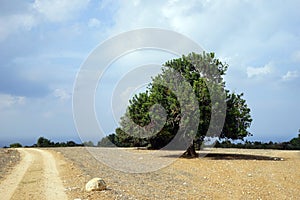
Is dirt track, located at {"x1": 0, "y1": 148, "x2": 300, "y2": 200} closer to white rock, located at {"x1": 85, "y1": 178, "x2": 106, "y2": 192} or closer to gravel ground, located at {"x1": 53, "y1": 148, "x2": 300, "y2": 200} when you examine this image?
gravel ground, located at {"x1": 53, "y1": 148, "x2": 300, "y2": 200}

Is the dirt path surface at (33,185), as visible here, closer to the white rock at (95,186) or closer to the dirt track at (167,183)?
the dirt track at (167,183)

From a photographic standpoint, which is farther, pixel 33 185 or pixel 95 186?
pixel 33 185

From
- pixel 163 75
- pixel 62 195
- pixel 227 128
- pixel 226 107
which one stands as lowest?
pixel 62 195

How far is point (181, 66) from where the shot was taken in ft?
102

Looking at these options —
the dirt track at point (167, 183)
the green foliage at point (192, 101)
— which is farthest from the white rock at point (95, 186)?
the green foliage at point (192, 101)

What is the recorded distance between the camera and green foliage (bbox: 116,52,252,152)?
92.5ft

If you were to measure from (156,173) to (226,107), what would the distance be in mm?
10805

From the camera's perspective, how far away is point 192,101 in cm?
2783

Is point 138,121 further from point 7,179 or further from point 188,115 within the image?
point 7,179

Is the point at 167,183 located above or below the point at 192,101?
below

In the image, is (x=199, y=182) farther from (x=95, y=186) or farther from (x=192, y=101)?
(x=192, y=101)

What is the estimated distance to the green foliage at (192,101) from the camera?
28.2m

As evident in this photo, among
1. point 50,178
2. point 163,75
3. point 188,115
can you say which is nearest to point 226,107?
point 188,115

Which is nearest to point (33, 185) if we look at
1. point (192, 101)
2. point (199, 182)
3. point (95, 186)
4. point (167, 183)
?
point (95, 186)
